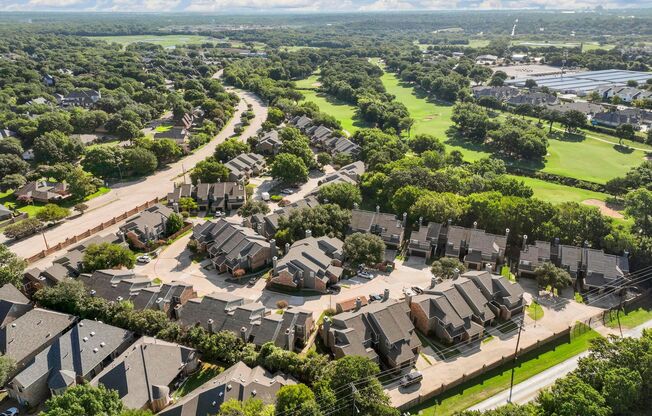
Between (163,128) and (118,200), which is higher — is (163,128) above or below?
above

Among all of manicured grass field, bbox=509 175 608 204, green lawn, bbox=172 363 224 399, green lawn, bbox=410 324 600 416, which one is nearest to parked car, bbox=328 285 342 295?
green lawn, bbox=172 363 224 399

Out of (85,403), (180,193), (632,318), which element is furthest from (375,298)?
(180,193)

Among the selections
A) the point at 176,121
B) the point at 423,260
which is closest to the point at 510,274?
the point at 423,260

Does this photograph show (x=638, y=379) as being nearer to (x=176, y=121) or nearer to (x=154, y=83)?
(x=176, y=121)

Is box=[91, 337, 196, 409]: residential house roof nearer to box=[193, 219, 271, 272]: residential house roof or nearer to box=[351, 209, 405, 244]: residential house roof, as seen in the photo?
box=[193, 219, 271, 272]: residential house roof

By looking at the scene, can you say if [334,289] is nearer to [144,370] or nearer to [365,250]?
[365,250]
